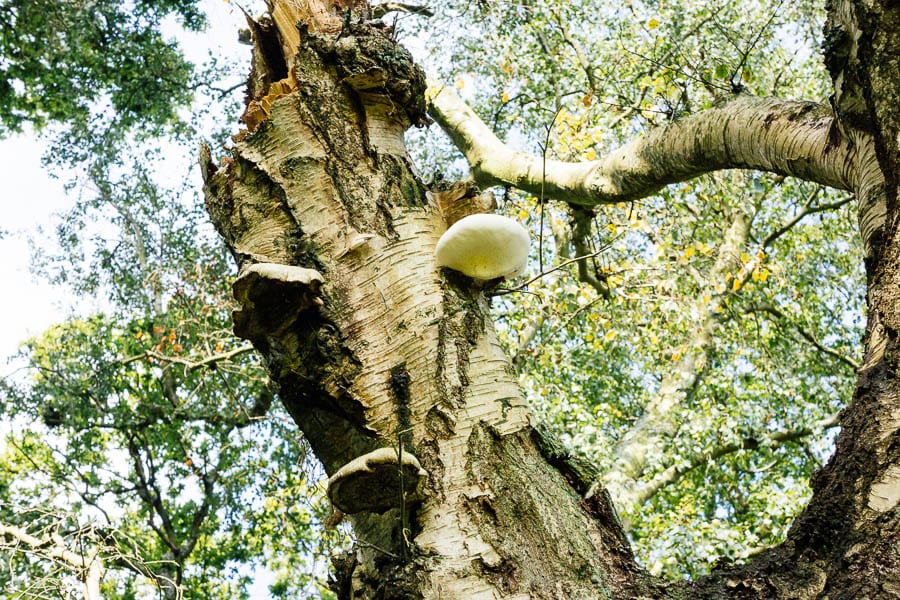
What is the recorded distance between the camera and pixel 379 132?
2.09m

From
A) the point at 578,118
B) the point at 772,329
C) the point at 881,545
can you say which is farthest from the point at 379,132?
the point at 772,329

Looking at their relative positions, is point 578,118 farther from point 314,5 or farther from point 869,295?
point 869,295

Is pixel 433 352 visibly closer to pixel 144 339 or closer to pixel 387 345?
pixel 387 345

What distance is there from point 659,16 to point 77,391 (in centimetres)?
779

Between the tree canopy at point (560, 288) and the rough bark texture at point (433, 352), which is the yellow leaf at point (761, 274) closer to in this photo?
the tree canopy at point (560, 288)

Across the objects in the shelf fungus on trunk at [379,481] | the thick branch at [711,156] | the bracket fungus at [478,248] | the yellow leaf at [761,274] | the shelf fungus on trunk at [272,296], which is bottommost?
the shelf fungus on trunk at [379,481]

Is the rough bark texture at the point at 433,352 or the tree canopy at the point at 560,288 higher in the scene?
the tree canopy at the point at 560,288

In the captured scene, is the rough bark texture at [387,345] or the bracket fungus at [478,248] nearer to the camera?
the rough bark texture at [387,345]

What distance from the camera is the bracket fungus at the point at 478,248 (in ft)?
5.91

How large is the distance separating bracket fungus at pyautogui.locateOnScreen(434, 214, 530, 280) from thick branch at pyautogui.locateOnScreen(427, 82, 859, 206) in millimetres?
238

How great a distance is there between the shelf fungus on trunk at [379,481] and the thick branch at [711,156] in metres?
0.92

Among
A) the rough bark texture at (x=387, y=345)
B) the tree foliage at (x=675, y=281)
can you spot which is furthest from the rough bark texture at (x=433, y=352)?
the tree foliage at (x=675, y=281)

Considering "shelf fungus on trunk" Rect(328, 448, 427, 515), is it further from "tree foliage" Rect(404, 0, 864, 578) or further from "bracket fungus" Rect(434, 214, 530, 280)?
"tree foliage" Rect(404, 0, 864, 578)

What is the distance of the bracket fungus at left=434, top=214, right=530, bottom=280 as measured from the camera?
180 centimetres
